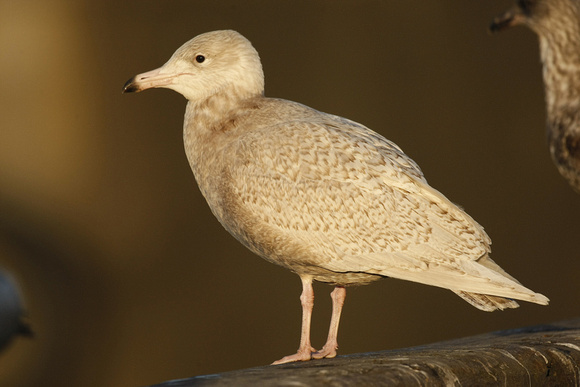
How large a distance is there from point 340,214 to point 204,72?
0.84 metres

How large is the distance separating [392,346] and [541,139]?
8.10 feet

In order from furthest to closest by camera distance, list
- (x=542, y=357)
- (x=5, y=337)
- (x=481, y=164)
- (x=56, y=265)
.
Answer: (x=481, y=164) < (x=56, y=265) < (x=542, y=357) < (x=5, y=337)

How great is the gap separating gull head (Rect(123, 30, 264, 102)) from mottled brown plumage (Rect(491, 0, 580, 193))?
5.60ft

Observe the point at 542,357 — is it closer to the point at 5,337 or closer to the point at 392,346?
the point at 5,337

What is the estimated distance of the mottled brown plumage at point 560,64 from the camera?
4.61 metres

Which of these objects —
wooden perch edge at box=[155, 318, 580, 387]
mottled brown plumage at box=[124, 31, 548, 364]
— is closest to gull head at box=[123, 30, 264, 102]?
mottled brown plumage at box=[124, 31, 548, 364]

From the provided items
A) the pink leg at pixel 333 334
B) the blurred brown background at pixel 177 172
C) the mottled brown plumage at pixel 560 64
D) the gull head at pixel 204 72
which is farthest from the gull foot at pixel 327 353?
the blurred brown background at pixel 177 172

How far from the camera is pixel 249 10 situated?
7059 mm

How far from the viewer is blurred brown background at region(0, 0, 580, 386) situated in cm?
632

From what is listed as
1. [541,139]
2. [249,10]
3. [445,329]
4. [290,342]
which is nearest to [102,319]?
[290,342]

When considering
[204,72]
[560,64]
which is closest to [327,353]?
[204,72]

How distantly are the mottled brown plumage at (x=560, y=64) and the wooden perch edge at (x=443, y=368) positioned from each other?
1.16 meters

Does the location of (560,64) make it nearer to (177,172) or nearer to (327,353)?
(327,353)

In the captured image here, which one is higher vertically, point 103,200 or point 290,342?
point 103,200
